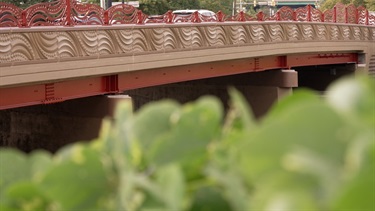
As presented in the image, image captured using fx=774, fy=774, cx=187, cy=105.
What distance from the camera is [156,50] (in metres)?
20.8

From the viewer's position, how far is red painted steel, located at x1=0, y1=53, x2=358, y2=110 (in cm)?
1575

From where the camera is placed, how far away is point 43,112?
21859 millimetres

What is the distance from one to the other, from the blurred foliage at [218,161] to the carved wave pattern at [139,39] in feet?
45.6

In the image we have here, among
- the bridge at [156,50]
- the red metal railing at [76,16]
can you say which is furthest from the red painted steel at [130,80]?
the red metal railing at [76,16]

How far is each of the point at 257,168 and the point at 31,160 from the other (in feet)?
1.71

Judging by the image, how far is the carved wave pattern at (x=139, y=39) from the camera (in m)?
15.6

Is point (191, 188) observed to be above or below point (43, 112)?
above

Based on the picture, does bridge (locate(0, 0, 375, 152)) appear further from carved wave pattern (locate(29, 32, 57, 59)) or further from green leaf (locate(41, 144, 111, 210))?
green leaf (locate(41, 144, 111, 210))

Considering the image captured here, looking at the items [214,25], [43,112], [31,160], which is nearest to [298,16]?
[214,25]

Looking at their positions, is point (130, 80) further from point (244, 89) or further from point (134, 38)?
point (244, 89)

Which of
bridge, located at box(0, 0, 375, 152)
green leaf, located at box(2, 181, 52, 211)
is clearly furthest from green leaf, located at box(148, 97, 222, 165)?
bridge, located at box(0, 0, 375, 152)

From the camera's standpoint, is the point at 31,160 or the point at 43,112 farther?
the point at 43,112

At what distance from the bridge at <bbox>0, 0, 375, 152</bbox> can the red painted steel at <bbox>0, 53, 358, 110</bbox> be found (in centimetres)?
3

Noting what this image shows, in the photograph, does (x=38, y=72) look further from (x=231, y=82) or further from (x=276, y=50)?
(x=231, y=82)
